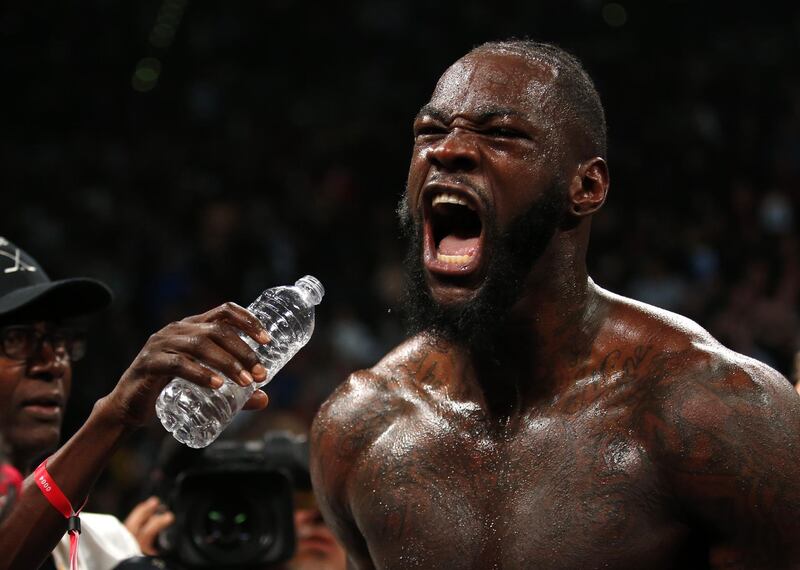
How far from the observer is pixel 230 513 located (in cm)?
275

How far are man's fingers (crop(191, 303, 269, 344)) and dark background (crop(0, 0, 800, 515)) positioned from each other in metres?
3.56

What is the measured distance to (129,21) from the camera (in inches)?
376

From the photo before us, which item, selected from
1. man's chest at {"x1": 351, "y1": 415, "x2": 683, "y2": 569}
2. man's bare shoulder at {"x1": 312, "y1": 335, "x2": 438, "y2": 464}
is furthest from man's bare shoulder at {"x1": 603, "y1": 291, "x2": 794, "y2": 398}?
man's bare shoulder at {"x1": 312, "y1": 335, "x2": 438, "y2": 464}

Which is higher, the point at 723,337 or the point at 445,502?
the point at 445,502

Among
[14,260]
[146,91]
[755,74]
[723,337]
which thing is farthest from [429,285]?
[146,91]

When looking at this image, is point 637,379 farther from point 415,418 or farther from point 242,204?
point 242,204

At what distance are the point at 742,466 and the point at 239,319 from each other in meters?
0.83

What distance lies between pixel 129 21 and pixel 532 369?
808 cm

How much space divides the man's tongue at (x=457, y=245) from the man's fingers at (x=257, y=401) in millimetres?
444

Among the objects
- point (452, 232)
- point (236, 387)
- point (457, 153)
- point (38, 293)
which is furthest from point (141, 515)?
point (457, 153)

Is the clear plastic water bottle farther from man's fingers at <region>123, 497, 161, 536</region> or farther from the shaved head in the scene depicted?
man's fingers at <region>123, 497, 161, 536</region>

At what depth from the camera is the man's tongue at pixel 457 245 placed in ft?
6.95

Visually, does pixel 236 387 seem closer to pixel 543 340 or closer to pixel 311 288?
pixel 311 288

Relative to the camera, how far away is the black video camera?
2.70 metres
